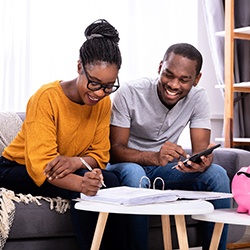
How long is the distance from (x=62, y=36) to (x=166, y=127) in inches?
46.6

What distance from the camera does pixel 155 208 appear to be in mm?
1827

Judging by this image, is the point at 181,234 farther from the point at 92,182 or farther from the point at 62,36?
the point at 62,36

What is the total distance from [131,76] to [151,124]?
1320 millimetres

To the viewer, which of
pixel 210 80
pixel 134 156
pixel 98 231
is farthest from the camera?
pixel 210 80

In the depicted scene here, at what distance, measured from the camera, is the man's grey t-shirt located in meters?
2.54

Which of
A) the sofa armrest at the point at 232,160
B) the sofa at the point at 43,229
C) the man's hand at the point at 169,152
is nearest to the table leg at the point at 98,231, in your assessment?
the sofa at the point at 43,229

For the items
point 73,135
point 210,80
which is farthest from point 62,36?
point 73,135

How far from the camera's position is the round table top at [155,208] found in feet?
5.89

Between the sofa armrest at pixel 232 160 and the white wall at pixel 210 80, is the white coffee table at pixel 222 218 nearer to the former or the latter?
the sofa armrest at pixel 232 160

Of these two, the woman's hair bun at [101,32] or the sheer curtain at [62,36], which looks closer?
the woman's hair bun at [101,32]

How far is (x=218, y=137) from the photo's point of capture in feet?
13.8

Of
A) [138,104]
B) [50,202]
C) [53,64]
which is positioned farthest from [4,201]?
[53,64]

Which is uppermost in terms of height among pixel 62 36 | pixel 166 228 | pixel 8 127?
pixel 62 36

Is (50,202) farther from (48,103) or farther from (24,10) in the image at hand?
(24,10)
